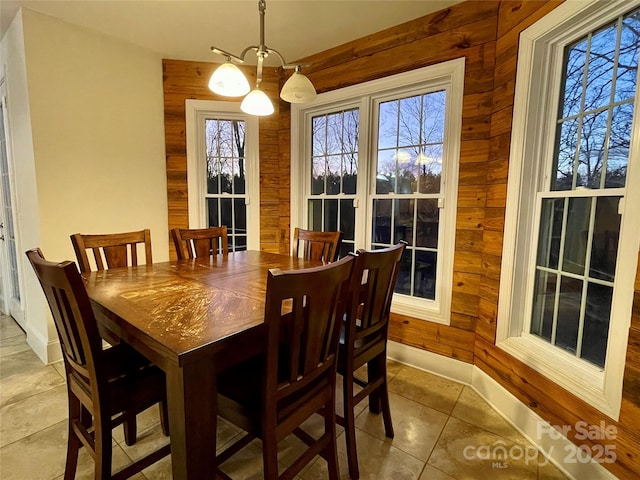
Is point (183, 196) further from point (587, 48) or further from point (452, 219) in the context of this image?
point (587, 48)

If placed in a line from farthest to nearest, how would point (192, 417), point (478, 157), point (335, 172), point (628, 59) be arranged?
point (335, 172) < point (478, 157) < point (628, 59) < point (192, 417)

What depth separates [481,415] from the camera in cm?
191

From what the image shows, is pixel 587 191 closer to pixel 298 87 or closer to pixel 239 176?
pixel 298 87

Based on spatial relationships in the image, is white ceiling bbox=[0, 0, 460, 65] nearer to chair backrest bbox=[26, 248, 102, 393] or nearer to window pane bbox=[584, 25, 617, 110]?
window pane bbox=[584, 25, 617, 110]

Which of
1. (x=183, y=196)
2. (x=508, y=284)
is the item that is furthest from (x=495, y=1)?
(x=183, y=196)

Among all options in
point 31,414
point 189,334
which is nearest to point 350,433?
point 189,334

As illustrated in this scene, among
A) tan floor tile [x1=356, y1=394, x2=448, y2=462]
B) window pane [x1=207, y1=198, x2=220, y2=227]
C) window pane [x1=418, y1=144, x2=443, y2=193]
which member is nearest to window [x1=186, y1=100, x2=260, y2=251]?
window pane [x1=207, y1=198, x2=220, y2=227]

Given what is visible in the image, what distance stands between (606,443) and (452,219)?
139 centimetres

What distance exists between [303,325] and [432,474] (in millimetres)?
1065

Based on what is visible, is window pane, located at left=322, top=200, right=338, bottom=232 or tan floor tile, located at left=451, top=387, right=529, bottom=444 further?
window pane, located at left=322, top=200, right=338, bottom=232

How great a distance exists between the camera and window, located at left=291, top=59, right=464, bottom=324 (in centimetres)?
230

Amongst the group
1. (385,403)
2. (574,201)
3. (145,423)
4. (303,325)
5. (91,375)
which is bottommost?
(145,423)

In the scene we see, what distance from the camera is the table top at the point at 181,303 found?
3.23 feet

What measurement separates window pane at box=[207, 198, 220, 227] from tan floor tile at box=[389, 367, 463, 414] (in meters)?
2.26
